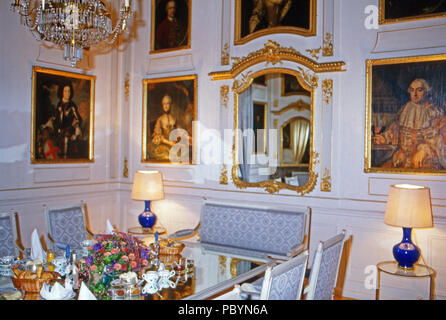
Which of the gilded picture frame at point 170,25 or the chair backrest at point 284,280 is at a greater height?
the gilded picture frame at point 170,25

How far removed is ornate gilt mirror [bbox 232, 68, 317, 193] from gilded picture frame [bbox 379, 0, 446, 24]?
97 centimetres

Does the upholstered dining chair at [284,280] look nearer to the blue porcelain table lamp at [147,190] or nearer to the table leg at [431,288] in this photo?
Answer: the table leg at [431,288]

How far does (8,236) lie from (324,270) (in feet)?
8.61

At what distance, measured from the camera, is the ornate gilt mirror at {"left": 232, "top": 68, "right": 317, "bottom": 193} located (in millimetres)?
4504

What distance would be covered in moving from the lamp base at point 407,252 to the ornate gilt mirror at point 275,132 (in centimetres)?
107

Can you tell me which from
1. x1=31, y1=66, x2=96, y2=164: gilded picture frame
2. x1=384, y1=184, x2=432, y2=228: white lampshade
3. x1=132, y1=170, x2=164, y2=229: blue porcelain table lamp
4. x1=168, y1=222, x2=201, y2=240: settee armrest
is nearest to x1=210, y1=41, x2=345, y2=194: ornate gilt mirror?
x1=168, y1=222, x2=201, y2=240: settee armrest

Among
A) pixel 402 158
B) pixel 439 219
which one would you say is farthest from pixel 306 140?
pixel 439 219

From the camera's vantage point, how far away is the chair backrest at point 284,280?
1950 mm

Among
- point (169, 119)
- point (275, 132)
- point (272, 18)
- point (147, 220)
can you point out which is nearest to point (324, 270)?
point (275, 132)

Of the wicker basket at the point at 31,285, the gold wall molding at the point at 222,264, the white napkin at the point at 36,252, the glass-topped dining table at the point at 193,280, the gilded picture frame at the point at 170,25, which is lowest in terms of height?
the gold wall molding at the point at 222,264

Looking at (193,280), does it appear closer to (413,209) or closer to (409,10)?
(413,209)

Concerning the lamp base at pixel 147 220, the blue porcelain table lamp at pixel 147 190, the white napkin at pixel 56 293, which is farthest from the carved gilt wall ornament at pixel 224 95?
the white napkin at pixel 56 293

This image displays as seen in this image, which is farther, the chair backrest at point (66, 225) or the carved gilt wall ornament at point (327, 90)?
the carved gilt wall ornament at point (327, 90)

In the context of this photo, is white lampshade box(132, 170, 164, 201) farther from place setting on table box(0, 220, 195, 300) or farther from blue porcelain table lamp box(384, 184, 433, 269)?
blue porcelain table lamp box(384, 184, 433, 269)
